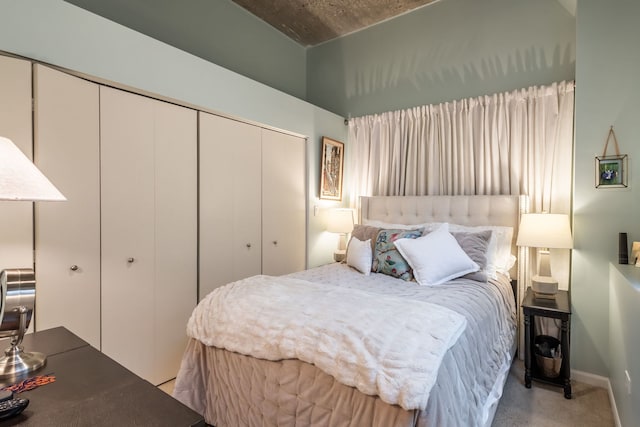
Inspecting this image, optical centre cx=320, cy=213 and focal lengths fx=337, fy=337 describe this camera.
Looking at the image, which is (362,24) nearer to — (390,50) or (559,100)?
(390,50)

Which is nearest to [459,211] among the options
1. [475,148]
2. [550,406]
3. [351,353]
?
[475,148]

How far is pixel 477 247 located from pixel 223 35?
3.20 meters

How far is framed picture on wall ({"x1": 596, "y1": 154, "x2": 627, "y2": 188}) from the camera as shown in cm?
230

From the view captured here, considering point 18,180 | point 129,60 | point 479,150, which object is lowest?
point 18,180

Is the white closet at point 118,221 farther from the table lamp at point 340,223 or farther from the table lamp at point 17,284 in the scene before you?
the table lamp at point 340,223

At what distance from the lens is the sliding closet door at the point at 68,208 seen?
75.9 inches

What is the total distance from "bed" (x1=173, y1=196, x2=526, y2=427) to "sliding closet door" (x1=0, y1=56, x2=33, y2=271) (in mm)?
1013

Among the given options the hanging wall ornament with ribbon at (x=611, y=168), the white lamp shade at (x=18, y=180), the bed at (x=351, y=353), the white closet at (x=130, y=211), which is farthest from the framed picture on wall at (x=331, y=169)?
the white lamp shade at (x=18, y=180)

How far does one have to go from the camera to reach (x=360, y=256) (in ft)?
9.12

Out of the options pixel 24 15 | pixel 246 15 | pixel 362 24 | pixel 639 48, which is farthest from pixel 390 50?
pixel 24 15

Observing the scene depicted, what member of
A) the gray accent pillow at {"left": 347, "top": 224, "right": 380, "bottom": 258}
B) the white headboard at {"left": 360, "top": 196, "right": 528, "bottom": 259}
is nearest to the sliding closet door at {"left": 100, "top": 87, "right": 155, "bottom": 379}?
the gray accent pillow at {"left": 347, "top": 224, "right": 380, "bottom": 258}

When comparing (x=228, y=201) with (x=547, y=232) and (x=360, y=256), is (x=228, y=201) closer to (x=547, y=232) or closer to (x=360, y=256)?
(x=360, y=256)

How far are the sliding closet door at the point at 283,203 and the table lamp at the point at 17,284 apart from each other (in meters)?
2.26

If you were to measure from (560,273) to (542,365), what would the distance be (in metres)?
0.79
